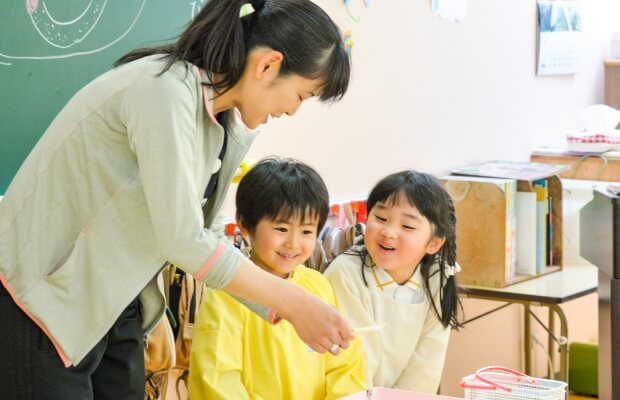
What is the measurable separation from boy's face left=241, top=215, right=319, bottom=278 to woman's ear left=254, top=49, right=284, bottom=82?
69cm

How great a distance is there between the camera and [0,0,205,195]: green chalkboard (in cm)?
188

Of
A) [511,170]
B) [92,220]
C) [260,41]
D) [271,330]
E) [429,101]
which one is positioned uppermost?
[260,41]

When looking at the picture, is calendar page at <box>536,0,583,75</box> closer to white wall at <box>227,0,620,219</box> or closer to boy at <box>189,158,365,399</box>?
white wall at <box>227,0,620,219</box>

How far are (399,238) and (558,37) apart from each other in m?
2.23

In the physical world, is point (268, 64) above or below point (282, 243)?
above

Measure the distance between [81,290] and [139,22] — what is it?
90 centimetres

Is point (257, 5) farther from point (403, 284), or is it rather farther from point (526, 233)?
point (526, 233)

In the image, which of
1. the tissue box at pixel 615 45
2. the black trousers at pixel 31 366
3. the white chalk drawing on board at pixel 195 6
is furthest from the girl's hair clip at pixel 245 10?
the tissue box at pixel 615 45

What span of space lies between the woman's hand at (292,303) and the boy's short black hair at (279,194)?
724 mm

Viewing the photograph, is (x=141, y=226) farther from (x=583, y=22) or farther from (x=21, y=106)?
(x=583, y=22)

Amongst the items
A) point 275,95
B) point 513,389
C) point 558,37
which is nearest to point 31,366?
point 275,95

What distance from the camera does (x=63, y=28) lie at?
1977mm

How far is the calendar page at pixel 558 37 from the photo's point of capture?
4203 mm

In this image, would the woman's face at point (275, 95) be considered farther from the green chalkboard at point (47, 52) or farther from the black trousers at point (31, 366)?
the green chalkboard at point (47, 52)
